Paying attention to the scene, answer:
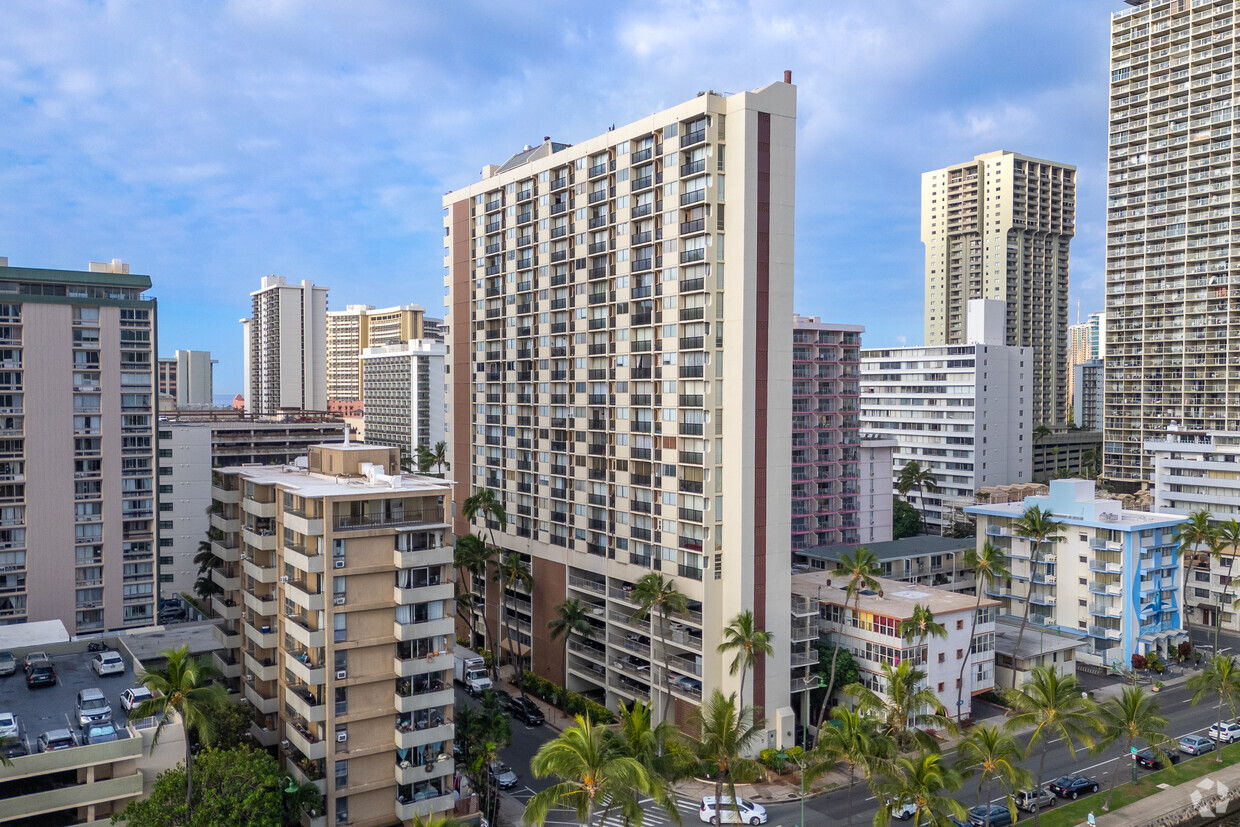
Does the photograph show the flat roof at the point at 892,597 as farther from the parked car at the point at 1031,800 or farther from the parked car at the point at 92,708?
the parked car at the point at 92,708

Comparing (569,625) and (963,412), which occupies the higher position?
(963,412)

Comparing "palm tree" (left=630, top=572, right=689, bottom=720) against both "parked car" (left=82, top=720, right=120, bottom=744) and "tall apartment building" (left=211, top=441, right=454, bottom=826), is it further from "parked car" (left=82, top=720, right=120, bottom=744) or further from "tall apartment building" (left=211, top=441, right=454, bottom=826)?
"parked car" (left=82, top=720, right=120, bottom=744)

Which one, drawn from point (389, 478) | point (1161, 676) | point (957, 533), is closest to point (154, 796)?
point (389, 478)

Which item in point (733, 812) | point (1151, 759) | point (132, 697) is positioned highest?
point (132, 697)

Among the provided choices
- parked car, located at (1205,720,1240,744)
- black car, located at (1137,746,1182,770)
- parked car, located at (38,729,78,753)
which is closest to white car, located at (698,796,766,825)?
black car, located at (1137,746,1182,770)

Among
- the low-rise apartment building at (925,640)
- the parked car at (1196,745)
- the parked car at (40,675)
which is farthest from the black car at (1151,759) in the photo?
the parked car at (40,675)

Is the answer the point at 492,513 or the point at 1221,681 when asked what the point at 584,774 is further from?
the point at 1221,681

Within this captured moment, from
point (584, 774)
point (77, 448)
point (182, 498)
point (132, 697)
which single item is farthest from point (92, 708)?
point (182, 498)
